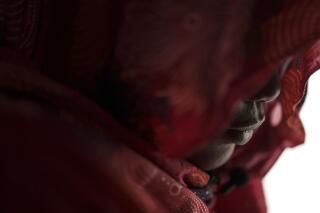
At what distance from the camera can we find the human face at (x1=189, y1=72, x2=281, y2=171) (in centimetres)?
68

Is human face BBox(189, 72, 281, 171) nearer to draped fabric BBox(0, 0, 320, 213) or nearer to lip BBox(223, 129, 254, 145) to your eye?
lip BBox(223, 129, 254, 145)

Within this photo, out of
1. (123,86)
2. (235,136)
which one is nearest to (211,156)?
(235,136)

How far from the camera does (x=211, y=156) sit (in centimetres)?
78

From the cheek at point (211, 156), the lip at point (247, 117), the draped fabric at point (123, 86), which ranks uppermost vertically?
the draped fabric at point (123, 86)

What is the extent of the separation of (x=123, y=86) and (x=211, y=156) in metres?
0.25

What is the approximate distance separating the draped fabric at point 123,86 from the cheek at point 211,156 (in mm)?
96

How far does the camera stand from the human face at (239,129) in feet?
2.24

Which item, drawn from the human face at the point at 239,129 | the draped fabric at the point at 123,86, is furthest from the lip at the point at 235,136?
the draped fabric at the point at 123,86

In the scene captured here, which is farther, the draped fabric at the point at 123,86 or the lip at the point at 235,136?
the lip at the point at 235,136

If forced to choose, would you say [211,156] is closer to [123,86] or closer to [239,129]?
[239,129]

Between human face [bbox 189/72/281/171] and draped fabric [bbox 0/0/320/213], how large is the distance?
4.0 inches

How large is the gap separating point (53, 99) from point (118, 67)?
3.7 inches

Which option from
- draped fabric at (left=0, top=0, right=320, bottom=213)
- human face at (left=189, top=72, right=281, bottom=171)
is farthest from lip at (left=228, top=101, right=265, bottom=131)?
draped fabric at (left=0, top=0, right=320, bottom=213)

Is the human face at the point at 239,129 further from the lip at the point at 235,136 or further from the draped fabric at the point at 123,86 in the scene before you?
the draped fabric at the point at 123,86
